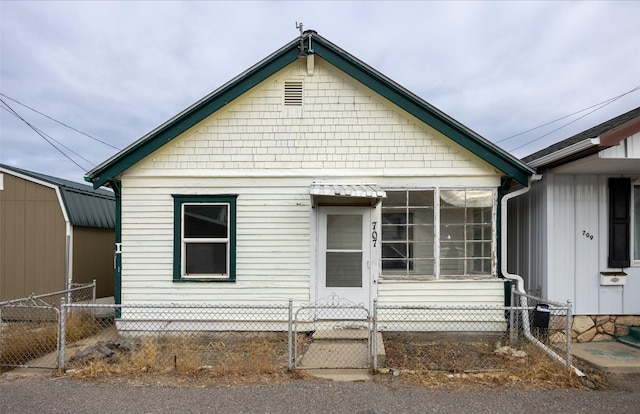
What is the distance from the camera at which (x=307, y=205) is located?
7.52 meters

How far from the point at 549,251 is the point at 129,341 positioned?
737 centimetres

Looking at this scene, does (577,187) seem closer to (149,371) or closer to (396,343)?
(396,343)

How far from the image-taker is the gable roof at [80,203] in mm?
9016

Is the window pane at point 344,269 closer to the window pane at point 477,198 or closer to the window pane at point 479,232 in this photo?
the window pane at point 479,232

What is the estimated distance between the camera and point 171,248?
7527 mm

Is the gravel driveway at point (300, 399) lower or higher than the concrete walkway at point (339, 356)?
lower

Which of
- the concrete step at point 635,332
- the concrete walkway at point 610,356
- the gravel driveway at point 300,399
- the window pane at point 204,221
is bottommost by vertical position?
the gravel driveway at point 300,399

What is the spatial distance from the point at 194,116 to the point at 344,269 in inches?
145

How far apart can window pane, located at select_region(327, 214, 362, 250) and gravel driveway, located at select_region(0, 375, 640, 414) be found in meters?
2.76

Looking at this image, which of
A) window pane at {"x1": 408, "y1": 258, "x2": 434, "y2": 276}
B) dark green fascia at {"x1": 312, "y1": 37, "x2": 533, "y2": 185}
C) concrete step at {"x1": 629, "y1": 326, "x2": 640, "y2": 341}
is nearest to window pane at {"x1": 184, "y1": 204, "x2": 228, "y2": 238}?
dark green fascia at {"x1": 312, "y1": 37, "x2": 533, "y2": 185}

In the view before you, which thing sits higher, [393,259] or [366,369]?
[393,259]

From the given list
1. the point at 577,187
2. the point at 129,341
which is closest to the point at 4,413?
the point at 129,341

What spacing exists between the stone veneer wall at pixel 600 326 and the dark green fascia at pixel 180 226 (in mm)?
5960

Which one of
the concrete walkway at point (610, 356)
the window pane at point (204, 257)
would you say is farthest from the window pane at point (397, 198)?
the concrete walkway at point (610, 356)
